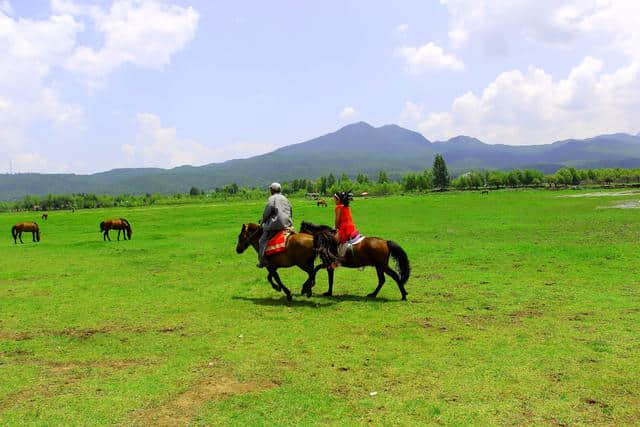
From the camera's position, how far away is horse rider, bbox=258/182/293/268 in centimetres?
1230

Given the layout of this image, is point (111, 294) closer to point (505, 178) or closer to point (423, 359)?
point (423, 359)

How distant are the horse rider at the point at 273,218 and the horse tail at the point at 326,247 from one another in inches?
41.9

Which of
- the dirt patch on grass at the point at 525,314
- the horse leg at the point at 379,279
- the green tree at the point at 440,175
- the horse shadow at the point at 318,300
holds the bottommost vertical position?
the dirt patch on grass at the point at 525,314

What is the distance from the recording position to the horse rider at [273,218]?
40.4 ft

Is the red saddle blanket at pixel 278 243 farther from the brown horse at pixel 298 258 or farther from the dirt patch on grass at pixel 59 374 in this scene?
the dirt patch on grass at pixel 59 374

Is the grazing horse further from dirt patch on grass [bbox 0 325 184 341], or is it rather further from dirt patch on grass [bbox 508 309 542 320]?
dirt patch on grass [bbox 0 325 184 341]

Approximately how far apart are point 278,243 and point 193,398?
20.1 ft

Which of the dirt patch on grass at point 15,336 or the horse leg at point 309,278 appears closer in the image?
the dirt patch on grass at point 15,336

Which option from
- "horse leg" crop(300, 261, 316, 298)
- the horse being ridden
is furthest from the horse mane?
"horse leg" crop(300, 261, 316, 298)

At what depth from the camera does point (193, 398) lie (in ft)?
21.2

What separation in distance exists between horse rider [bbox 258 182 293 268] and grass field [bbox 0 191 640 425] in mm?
1577

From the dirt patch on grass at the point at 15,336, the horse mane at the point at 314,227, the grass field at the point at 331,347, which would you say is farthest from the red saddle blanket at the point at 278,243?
the dirt patch on grass at the point at 15,336

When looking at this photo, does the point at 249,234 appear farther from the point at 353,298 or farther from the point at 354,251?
the point at 353,298

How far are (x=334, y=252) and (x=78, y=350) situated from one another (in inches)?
255
